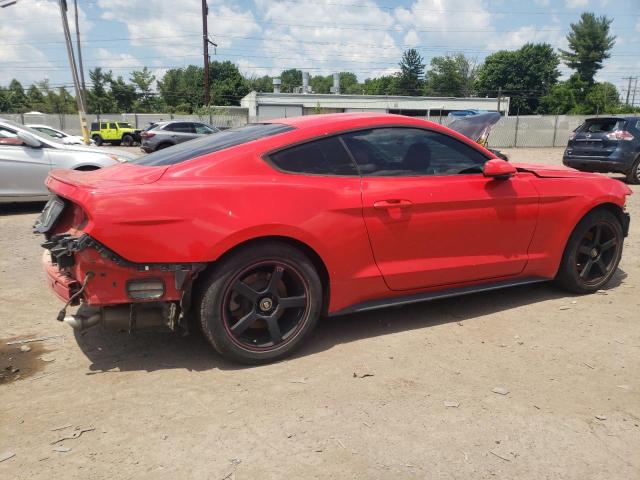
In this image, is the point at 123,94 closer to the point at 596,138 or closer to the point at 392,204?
the point at 596,138

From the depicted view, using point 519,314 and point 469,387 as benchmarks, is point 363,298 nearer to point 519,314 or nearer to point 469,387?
point 469,387

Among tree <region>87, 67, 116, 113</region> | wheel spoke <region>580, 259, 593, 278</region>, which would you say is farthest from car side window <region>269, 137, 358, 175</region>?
tree <region>87, 67, 116, 113</region>

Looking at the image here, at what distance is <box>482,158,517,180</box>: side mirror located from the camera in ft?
12.5

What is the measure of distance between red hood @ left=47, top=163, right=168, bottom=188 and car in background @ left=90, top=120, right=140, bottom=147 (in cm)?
3420

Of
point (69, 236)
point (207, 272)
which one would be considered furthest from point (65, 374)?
point (207, 272)

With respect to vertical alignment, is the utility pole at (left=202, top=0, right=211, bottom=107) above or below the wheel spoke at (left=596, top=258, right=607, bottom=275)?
above

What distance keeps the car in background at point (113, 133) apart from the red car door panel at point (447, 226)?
114 ft

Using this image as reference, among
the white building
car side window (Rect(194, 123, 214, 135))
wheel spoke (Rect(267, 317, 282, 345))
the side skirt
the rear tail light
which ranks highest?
the white building

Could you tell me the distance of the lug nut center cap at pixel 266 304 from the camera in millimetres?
3240

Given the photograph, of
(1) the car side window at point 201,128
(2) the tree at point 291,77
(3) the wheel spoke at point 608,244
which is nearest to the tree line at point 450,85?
(2) the tree at point 291,77

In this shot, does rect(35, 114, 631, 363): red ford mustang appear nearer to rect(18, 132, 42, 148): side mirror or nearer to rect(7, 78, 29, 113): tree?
rect(18, 132, 42, 148): side mirror

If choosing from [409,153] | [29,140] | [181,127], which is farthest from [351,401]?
[181,127]

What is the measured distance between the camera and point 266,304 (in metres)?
3.25

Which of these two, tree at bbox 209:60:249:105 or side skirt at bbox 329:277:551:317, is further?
tree at bbox 209:60:249:105
